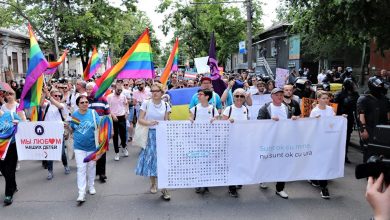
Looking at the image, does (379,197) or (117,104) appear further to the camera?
(117,104)

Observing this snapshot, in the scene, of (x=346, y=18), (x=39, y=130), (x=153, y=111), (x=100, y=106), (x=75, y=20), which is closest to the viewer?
(x=153, y=111)

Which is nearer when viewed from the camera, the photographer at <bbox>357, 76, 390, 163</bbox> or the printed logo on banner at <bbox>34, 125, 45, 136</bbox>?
the photographer at <bbox>357, 76, 390, 163</bbox>

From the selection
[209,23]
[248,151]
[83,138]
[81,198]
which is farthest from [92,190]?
[209,23]

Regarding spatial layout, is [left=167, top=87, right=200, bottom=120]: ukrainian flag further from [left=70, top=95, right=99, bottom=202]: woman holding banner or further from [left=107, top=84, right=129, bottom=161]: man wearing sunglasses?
[left=70, top=95, right=99, bottom=202]: woman holding banner

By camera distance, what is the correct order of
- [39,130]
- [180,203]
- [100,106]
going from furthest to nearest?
[100,106] → [39,130] → [180,203]

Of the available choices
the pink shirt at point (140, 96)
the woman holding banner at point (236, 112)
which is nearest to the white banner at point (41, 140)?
the woman holding banner at point (236, 112)

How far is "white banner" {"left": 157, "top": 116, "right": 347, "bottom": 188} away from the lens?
567 cm

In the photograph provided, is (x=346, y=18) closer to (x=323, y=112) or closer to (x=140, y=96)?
(x=323, y=112)

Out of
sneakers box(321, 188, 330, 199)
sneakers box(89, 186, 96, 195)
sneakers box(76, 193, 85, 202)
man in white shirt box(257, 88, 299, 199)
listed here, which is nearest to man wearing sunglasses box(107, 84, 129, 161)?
sneakers box(89, 186, 96, 195)

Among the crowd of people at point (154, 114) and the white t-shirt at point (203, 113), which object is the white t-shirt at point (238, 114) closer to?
the crowd of people at point (154, 114)

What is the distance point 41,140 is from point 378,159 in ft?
20.0

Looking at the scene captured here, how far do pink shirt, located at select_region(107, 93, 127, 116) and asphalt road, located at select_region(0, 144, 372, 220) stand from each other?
7.47ft

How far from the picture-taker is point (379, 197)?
145 centimetres

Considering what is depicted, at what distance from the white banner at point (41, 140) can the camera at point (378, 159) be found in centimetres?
580
